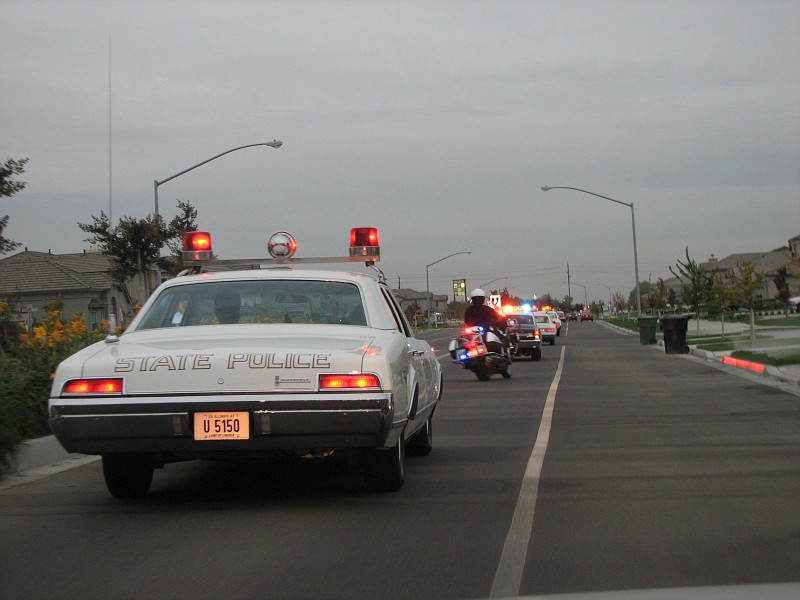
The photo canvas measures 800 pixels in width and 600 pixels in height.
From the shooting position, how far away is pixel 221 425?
6.42m

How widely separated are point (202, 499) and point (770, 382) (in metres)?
13.9

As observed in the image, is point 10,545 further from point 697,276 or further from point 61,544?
point 697,276

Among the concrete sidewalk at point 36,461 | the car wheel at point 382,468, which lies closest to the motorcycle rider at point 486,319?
the concrete sidewalk at point 36,461

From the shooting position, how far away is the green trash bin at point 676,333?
32094mm

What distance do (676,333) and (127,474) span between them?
27119 millimetres

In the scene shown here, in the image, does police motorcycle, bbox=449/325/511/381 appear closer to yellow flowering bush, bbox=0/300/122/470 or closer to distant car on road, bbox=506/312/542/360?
distant car on road, bbox=506/312/542/360

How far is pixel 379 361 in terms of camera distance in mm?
6574

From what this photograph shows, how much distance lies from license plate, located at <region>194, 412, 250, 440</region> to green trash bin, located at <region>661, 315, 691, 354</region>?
27.4 metres

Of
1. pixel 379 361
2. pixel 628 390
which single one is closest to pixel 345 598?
pixel 379 361

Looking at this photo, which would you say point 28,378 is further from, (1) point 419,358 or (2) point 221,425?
(2) point 221,425

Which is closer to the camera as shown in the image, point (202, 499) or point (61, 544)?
point (61, 544)

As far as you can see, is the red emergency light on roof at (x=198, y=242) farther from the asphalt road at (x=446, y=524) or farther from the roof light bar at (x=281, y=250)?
the asphalt road at (x=446, y=524)

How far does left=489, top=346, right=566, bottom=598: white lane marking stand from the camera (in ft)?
16.5

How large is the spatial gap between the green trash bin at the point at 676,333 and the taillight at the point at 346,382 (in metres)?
27.0
